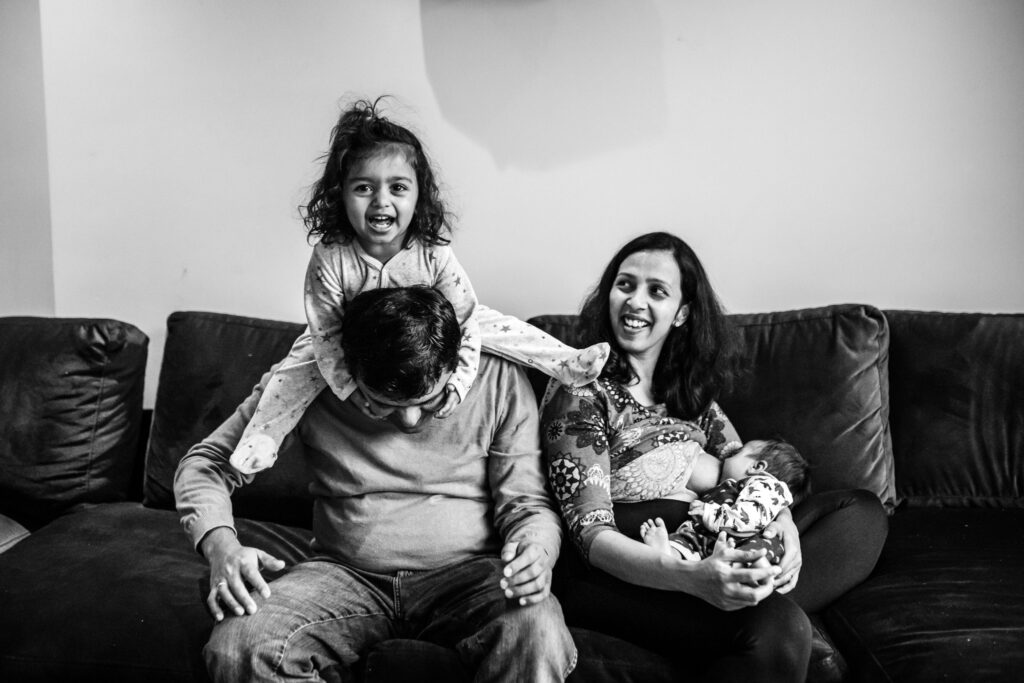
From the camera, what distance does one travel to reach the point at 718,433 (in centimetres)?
190

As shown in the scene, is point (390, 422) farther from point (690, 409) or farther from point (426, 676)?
point (690, 409)

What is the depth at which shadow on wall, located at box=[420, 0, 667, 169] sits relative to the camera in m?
2.40

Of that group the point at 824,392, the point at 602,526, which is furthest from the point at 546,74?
the point at 602,526

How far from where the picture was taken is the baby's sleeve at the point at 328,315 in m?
1.59

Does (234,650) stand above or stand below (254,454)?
below

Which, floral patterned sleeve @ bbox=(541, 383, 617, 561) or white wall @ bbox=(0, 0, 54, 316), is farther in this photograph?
white wall @ bbox=(0, 0, 54, 316)

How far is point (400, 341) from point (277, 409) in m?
0.32

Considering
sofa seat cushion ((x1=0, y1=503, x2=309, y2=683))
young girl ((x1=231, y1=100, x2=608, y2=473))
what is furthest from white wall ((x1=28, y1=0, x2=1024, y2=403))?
sofa seat cushion ((x1=0, y1=503, x2=309, y2=683))

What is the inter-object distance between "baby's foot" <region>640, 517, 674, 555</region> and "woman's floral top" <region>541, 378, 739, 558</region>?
6 centimetres

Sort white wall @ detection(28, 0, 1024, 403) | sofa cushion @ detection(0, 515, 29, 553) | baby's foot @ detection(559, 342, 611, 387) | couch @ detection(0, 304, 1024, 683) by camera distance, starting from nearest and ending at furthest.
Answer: baby's foot @ detection(559, 342, 611, 387)
couch @ detection(0, 304, 1024, 683)
sofa cushion @ detection(0, 515, 29, 553)
white wall @ detection(28, 0, 1024, 403)

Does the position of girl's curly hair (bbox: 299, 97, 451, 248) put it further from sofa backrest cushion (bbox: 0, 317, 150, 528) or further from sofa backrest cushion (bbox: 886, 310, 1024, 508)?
sofa backrest cushion (bbox: 886, 310, 1024, 508)

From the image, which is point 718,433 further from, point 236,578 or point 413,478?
point 236,578

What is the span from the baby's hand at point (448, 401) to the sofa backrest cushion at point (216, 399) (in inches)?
26.3

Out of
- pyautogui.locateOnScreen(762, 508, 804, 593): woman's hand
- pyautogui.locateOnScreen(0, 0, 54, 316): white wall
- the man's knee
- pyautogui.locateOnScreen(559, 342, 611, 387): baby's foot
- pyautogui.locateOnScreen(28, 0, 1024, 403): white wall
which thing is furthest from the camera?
pyautogui.locateOnScreen(0, 0, 54, 316): white wall
